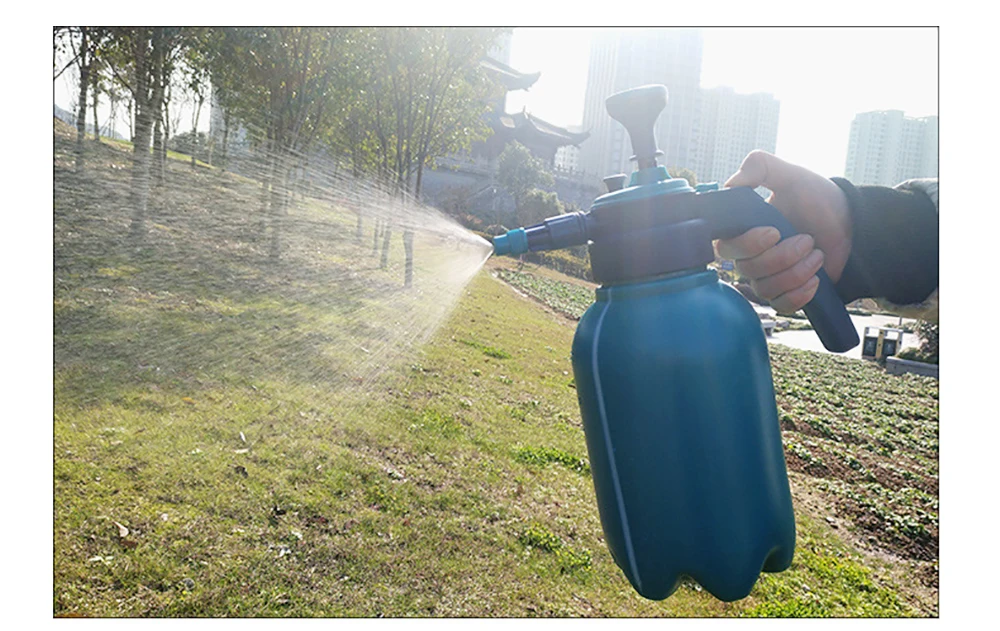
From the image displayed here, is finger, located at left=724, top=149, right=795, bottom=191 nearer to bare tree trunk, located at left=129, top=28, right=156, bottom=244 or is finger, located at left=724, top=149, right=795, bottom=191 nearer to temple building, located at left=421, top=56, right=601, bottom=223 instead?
bare tree trunk, located at left=129, top=28, right=156, bottom=244

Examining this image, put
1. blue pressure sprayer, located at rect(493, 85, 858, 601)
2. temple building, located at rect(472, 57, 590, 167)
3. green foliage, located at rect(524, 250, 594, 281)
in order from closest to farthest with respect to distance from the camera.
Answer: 1. blue pressure sprayer, located at rect(493, 85, 858, 601)
2. green foliage, located at rect(524, 250, 594, 281)
3. temple building, located at rect(472, 57, 590, 167)

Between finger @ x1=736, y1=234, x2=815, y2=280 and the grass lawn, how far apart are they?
8.57ft

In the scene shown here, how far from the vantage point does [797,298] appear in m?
1.40

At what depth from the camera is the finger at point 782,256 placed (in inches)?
51.8

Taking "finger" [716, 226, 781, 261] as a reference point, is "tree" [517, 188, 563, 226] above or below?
above

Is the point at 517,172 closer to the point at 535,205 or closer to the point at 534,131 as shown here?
the point at 535,205

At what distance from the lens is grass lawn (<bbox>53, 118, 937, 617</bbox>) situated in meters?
3.20

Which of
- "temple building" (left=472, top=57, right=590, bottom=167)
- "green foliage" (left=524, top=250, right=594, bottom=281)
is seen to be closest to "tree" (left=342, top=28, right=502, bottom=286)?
"green foliage" (left=524, top=250, right=594, bottom=281)

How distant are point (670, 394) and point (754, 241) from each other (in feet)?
1.39

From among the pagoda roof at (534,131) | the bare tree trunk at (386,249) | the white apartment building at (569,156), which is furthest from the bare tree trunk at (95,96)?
the white apartment building at (569,156)

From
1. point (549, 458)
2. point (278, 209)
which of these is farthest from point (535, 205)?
point (549, 458)

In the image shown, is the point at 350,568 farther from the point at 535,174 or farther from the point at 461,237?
the point at 535,174

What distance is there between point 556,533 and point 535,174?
28391 millimetres

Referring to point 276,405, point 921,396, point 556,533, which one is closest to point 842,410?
point 921,396
